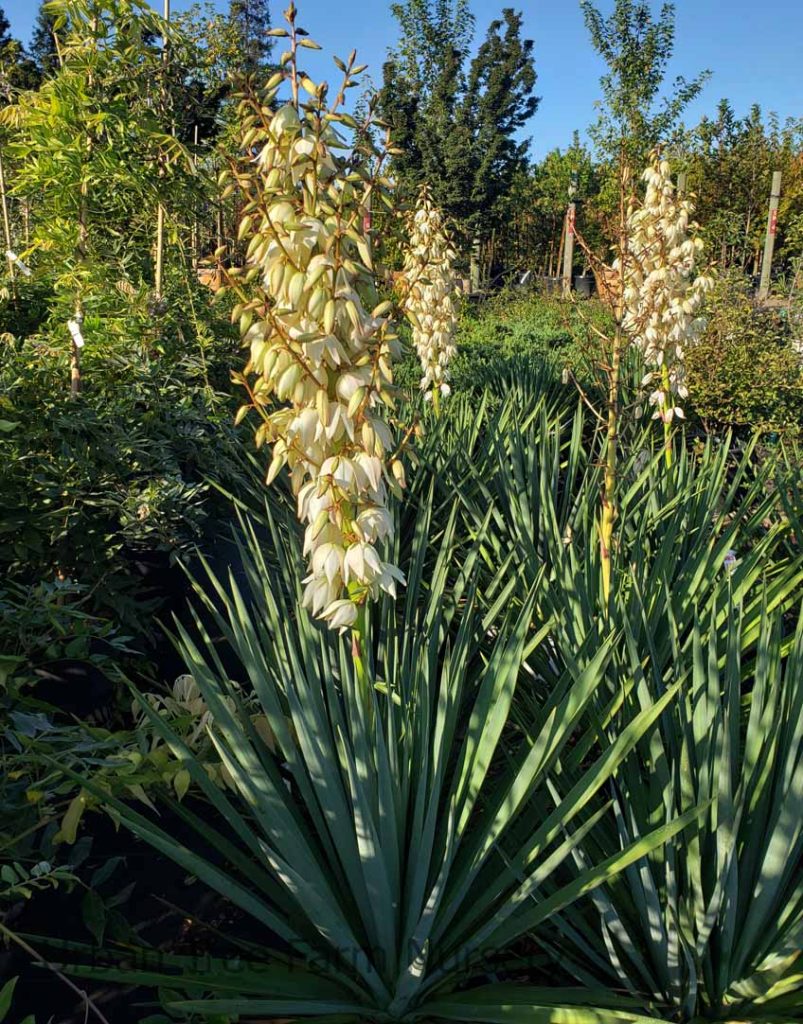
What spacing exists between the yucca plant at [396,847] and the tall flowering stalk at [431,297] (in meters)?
2.25

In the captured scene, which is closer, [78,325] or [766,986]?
[766,986]

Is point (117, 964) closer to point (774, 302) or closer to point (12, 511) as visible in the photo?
point (12, 511)

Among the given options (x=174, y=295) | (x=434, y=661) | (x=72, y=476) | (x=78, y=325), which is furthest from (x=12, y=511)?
(x=174, y=295)

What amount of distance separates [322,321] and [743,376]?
4.88 m

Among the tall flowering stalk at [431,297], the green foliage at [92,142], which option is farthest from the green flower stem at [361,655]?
the tall flowering stalk at [431,297]

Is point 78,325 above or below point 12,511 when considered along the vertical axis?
above

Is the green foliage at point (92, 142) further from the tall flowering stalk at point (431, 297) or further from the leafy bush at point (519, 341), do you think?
the leafy bush at point (519, 341)

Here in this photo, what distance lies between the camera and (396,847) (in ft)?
3.86

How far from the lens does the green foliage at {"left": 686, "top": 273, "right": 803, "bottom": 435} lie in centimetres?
524

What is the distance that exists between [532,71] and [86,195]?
19493 millimetres

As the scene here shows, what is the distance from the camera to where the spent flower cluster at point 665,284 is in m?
3.06

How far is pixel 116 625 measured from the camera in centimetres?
222

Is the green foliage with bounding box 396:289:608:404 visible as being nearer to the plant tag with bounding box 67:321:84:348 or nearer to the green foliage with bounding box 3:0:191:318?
the plant tag with bounding box 67:321:84:348

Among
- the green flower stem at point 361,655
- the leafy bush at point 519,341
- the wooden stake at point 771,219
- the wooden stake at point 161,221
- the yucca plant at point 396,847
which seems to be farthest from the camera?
the wooden stake at point 771,219
